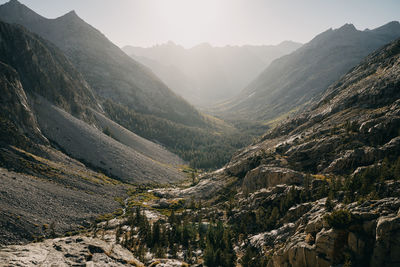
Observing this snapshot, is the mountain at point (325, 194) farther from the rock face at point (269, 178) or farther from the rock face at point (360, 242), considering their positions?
the rock face at point (269, 178)

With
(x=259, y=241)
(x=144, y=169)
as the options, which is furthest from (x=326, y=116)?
(x=144, y=169)

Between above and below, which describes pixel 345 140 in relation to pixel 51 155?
below

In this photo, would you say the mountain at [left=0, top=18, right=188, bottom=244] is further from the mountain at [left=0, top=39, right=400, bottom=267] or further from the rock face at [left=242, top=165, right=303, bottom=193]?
the rock face at [left=242, top=165, right=303, bottom=193]

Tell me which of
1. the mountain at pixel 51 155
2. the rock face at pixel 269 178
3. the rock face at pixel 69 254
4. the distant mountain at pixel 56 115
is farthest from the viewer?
the distant mountain at pixel 56 115

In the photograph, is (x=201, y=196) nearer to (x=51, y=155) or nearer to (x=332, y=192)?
(x=332, y=192)

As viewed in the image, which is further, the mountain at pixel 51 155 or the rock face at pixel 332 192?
the mountain at pixel 51 155

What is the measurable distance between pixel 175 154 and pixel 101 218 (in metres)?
127

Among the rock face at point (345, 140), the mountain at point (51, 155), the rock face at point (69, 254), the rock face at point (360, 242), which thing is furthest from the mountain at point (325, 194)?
the mountain at point (51, 155)

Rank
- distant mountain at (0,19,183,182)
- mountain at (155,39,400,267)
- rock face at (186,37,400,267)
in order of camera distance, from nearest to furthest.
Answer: rock face at (186,37,400,267) → mountain at (155,39,400,267) → distant mountain at (0,19,183,182)

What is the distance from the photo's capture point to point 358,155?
5841cm

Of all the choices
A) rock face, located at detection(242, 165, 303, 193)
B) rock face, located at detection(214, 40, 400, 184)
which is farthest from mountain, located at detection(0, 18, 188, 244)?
rock face, located at detection(214, 40, 400, 184)

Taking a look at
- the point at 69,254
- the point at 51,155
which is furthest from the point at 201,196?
the point at 51,155

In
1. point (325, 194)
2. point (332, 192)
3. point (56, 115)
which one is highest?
point (56, 115)

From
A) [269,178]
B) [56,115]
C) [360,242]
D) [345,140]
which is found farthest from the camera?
[56,115]
